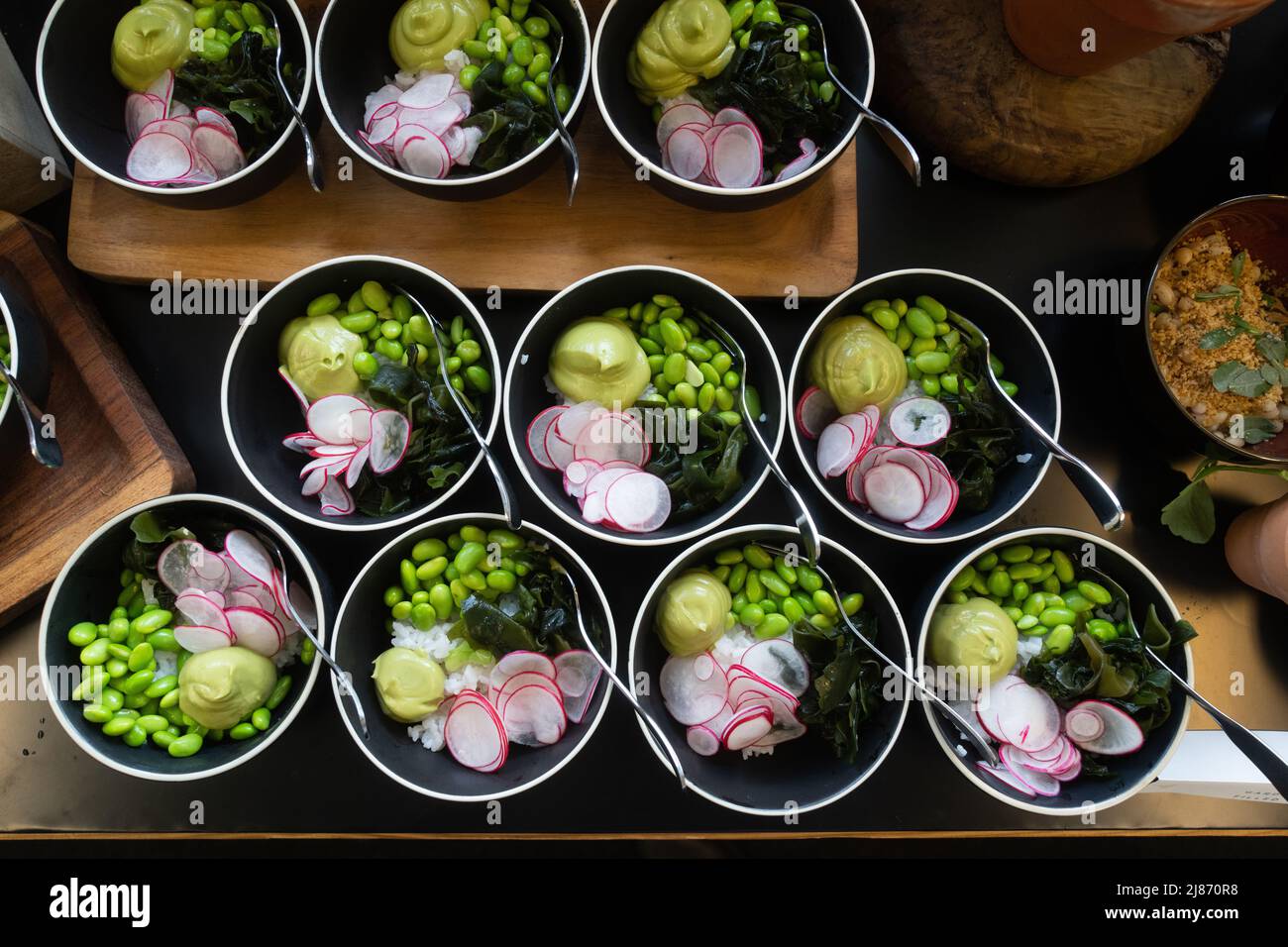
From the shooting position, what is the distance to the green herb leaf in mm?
1464

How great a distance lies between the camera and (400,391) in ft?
4.33

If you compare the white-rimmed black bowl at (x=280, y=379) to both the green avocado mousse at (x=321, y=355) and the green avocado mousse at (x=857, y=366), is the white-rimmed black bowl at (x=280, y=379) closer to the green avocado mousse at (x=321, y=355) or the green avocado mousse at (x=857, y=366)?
the green avocado mousse at (x=321, y=355)

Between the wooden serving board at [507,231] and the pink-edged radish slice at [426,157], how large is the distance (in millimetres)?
72

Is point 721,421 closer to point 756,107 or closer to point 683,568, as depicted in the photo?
point 683,568

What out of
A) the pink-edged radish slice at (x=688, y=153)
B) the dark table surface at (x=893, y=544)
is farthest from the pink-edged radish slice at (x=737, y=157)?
the dark table surface at (x=893, y=544)

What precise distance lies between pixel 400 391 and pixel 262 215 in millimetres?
401

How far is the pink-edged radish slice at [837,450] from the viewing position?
53.3 inches

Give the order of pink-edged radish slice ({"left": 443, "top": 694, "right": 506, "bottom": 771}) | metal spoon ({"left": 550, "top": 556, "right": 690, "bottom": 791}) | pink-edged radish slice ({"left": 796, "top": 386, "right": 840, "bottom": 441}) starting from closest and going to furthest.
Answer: metal spoon ({"left": 550, "top": 556, "right": 690, "bottom": 791})
pink-edged radish slice ({"left": 443, "top": 694, "right": 506, "bottom": 771})
pink-edged radish slice ({"left": 796, "top": 386, "right": 840, "bottom": 441})

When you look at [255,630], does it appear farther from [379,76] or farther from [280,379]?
[379,76]

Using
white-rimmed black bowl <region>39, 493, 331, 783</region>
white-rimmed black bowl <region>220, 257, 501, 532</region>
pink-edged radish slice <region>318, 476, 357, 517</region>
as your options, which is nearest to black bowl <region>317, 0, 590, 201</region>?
white-rimmed black bowl <region>220, 257, 501, 532</region>

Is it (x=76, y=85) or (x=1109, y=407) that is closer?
(x=76, y=85)

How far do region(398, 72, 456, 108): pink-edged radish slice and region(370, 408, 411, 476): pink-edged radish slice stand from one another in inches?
18.8

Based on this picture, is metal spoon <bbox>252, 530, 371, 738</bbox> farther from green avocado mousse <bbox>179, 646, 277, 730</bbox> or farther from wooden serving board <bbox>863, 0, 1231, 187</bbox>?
wooden serving board <bbox>863, 0, 1231, 187</bbox>
